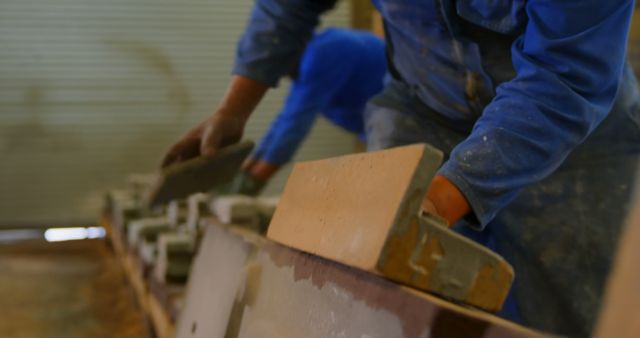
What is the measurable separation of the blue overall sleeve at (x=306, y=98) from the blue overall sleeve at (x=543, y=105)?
8.12 feet

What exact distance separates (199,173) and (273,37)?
0.48 metres

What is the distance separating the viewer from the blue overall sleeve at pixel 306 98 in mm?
3834

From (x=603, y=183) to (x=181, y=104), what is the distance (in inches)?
224

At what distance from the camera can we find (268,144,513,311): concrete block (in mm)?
1063

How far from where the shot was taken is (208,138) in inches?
88.7

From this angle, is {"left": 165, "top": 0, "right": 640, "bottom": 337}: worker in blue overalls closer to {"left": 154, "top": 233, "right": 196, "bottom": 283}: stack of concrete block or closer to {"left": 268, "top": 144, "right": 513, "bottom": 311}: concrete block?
{"left": 268, "top": 144, "right": 513, "bottom": 311}: concrete block

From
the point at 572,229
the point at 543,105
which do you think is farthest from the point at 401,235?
the point at 572,229

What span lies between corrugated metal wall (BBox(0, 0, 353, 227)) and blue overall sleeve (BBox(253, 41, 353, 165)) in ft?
10.2

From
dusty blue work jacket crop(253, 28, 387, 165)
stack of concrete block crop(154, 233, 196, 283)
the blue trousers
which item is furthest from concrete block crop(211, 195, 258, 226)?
the blue trousers

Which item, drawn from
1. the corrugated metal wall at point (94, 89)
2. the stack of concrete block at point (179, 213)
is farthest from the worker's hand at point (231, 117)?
the corrugated metal wall at point (94, 89)

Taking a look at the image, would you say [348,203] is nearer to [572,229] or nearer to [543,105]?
[543,105]

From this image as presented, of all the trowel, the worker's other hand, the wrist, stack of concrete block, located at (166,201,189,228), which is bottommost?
stack of concrete block, located at (166,201,189,228)

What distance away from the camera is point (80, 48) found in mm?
7098

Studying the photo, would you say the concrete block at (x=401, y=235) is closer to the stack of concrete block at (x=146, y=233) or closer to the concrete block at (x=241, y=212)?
the concrete block at (x=241, y=212)
